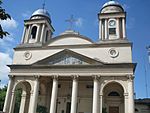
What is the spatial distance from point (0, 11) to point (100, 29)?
2159 cm

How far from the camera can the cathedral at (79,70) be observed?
2192cm

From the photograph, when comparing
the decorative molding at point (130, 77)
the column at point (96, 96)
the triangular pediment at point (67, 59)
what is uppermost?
the triangular pediment at point (67, 59)

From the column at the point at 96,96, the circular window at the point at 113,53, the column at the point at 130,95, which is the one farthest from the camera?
the circular window at the point at 113,53

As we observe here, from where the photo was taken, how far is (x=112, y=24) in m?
26.5

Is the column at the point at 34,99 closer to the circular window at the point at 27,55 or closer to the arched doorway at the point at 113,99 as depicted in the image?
the circular window at the point at 27,55

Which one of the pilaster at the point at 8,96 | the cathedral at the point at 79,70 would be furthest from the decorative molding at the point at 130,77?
the pilaster at the point at 8,96

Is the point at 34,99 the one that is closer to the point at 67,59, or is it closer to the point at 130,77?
the point at 67,59

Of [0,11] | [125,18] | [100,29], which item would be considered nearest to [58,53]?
[100,29]

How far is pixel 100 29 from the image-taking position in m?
26.4

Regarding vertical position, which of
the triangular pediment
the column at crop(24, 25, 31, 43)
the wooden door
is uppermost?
the column at crop(24, 25, 31, 43)

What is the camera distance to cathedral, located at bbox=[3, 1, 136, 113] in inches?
863

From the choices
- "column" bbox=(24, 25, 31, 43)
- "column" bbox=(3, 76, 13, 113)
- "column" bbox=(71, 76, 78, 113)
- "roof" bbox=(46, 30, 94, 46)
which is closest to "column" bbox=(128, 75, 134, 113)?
"column" bbox=(71, 76, 78, 113)

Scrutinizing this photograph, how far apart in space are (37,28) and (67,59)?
8231 millimetres

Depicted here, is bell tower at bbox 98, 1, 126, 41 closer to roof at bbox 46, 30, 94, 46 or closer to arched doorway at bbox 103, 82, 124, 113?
roof at bbox 46, 30, 94, 46
